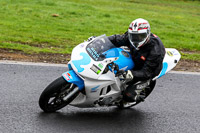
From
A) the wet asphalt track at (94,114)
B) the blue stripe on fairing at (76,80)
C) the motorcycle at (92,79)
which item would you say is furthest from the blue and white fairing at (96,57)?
the wet asphalt track at (94,114)

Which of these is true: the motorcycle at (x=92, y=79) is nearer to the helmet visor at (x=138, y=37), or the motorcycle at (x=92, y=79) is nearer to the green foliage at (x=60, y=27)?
the helmet visor at (x=138, y=37)

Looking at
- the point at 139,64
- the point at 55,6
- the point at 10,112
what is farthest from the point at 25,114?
the point at 55,6

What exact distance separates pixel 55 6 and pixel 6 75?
11400mm

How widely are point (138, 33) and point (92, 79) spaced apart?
965 millimetres

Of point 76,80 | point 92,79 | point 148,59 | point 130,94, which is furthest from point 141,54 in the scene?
point 76,80

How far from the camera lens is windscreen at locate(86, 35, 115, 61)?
17.6ft

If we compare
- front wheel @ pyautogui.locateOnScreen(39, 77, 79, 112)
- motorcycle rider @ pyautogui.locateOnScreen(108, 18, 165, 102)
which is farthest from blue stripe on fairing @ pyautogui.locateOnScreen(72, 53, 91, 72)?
motorcycle rider @ pyautogui.locateOnScreen(108, 18, 165, 102)

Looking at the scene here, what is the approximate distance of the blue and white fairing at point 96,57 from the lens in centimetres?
521

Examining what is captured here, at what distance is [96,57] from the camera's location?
5.34 metres

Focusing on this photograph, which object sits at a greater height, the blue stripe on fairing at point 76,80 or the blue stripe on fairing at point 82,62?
the blue stripe on fairing at point 82,62

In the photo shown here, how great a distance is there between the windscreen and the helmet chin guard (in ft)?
1.25

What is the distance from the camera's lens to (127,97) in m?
5.62

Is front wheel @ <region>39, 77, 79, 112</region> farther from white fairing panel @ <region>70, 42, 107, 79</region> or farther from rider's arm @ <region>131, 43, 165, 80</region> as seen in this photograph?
rider's arm @ <region>131, 43, 165, 80</region>

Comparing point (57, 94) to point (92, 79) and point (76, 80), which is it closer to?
point (76, 80)
